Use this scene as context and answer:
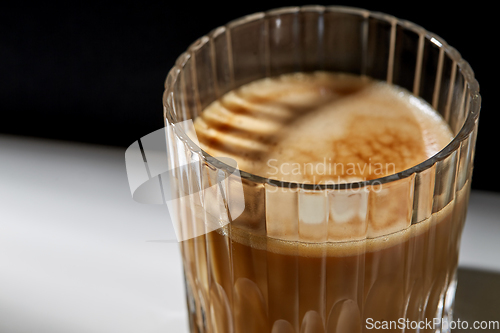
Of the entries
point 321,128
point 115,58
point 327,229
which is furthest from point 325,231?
point 115,58

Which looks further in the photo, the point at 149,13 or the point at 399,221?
the point at 149,13

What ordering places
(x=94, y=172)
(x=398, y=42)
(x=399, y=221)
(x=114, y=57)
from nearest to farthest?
(x=399, y=221) < (x=398, y=42) < (x=94, y=172) < (x=114, y=57)

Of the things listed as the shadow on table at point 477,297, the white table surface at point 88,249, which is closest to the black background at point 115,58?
the white table surface at point 88,249

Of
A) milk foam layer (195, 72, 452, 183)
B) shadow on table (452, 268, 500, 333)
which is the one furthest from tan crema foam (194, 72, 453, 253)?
shadow on table (452, 268, 500, 333)

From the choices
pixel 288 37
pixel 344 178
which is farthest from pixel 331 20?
pixel 344 178

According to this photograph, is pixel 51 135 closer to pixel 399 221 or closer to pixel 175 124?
pixel 175 124

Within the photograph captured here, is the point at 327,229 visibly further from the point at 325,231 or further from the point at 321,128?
the point at 321,128

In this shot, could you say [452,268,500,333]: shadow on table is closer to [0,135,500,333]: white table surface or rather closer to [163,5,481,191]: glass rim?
[0,135,500,333]: white table surface
